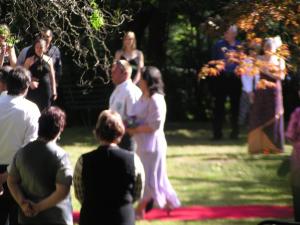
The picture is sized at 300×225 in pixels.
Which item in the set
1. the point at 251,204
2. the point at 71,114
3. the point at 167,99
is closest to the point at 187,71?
the point at 167,99

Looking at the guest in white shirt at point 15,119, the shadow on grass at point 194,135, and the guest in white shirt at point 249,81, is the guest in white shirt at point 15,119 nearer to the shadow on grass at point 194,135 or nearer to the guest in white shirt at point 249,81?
the guest in white shirt at point 249,81

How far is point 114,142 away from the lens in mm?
6359

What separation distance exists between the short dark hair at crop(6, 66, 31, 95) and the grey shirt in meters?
0.91

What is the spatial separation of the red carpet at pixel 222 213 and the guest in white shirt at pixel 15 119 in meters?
2.02

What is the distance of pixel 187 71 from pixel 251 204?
12.7 metres

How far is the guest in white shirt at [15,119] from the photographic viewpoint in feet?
23.1

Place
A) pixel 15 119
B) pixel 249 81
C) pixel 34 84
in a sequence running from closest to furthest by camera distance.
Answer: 1. pixel 15 119
2. pixel 34 84
3. pixel 249 81

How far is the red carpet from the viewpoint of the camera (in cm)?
912

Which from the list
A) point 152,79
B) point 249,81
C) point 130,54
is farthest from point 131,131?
point 249,81

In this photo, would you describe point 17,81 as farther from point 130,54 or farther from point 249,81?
point 249,81

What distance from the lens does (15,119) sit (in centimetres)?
704

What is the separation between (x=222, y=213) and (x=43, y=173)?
11.7 feet

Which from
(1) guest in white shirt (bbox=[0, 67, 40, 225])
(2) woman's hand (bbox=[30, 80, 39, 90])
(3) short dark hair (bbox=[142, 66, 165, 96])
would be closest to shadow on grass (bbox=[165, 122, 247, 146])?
(2) woman's hand (bbox=[30, 80, 39, 90])

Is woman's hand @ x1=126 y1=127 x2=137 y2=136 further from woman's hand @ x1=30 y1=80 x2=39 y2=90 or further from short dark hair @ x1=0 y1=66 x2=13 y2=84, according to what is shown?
woman's hand @ x1=30 y1=80 x2=39 y2=90
